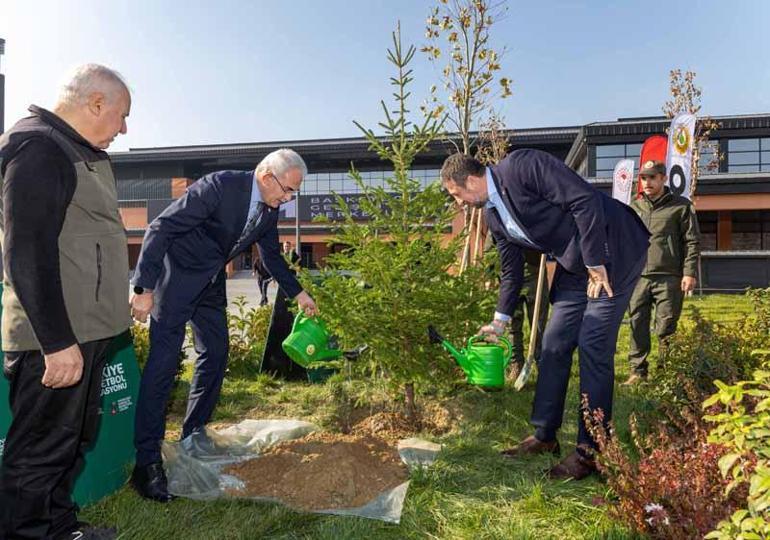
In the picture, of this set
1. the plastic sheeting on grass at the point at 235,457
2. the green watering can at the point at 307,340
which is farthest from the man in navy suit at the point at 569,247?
the green watering can at the point at 307,340

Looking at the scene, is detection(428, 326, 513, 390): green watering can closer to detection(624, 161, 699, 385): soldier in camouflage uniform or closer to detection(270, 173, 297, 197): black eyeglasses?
detection(270, 173, 297, 197): black eyeglasses

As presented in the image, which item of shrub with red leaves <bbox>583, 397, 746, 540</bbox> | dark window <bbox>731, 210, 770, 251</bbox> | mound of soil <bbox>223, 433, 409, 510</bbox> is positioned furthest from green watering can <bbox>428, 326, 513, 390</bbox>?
dark window <bbox>731, 210, 770, 251</bbox>

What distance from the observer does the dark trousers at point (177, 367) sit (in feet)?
10.1

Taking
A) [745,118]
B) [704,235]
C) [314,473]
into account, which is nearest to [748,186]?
[704,235]

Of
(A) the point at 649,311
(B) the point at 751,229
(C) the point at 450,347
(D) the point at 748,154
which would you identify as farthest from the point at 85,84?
(D) the point at 748,154

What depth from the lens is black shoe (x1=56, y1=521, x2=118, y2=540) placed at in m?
2.38

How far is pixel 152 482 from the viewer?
117 inches

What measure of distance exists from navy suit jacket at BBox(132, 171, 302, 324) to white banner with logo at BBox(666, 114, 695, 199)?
6976 millimetres

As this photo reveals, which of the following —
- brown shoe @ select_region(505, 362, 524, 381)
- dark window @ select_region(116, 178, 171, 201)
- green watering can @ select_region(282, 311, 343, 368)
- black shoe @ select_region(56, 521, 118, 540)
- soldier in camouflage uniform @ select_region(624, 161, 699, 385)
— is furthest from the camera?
dark window @ select_region(116, 178, 171, 201)

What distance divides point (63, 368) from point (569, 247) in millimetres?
2593

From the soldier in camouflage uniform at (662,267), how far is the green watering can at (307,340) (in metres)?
3.01

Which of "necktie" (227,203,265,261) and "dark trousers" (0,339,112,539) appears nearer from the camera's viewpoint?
"dark trousers" (0,339,112,539)

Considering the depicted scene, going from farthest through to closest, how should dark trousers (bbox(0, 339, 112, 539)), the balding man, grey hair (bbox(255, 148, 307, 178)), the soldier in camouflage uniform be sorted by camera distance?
1. the soldier in camouflage uniform
2. grey hair (bbox(255, 148, 307, 178))
3. dark trousers (bbox(0, 339, 112, 539))
4. the balding man

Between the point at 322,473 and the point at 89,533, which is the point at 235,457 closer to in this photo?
the point at 322,473
